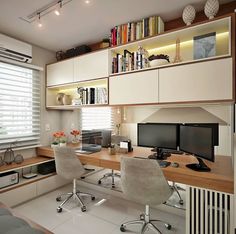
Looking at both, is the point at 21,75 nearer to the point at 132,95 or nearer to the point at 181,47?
the point at 132,95

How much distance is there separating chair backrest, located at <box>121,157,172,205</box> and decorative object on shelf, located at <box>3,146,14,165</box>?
194 centimetres

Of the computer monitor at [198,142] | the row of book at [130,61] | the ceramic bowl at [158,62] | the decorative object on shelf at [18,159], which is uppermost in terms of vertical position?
the row of book at [130,61]

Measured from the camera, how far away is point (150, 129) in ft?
7.59

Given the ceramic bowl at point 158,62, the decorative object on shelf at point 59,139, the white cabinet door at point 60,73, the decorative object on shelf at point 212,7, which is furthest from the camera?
the decorative object on shelf at point 59,139

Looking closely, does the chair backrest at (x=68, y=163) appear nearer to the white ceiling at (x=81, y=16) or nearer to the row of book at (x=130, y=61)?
the row of book at (x=130, y=61)

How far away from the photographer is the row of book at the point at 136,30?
7.13 feet

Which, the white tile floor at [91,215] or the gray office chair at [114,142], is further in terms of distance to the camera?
the gray office chair at [114,142]

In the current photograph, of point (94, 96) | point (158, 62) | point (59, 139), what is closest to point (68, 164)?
point (59, 139)

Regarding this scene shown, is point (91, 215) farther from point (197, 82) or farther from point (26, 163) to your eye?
point (197, 82)

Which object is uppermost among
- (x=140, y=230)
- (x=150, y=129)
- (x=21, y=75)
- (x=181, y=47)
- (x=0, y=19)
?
(x=0, y=19)

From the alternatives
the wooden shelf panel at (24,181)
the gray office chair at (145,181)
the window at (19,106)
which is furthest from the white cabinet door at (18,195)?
the gray office chair at (145,181)

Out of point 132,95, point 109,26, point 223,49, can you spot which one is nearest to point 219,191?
point 132,95

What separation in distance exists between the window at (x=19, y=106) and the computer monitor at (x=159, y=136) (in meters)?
1.93

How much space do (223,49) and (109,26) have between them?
152 cm
